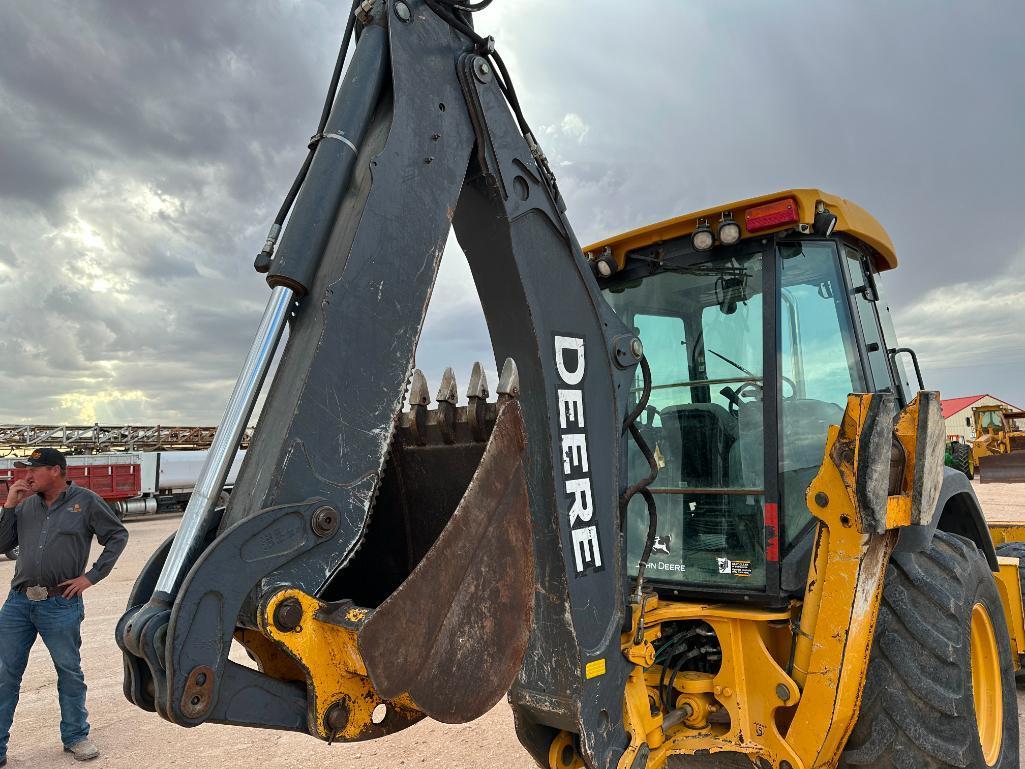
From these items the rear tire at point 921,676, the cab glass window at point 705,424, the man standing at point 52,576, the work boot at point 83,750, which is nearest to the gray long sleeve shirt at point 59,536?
the man standing at point 52,576

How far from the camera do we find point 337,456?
1.84 m

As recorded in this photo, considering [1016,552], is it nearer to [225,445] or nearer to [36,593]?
[225,445]

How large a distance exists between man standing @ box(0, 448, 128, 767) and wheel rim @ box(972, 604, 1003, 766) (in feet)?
15.2

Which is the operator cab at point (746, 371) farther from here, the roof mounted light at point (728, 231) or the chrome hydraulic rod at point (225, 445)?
the chrome hydraulic rod at point (225, 445)

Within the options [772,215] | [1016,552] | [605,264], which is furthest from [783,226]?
[1016,552]

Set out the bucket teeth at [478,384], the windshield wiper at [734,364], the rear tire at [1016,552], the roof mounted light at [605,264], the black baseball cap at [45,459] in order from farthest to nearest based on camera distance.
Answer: the rear tire at [1016,552], the black baseball cap at [45,459], the roof mounted light at [605,264], the windshield wiper at [734,364], the bucket teeth at [478,384]

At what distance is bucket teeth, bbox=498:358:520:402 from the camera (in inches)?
76.8

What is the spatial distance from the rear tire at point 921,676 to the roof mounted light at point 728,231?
1.39m

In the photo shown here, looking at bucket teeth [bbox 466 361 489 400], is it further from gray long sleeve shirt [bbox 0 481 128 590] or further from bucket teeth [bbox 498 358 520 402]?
gray long sleeve shirt [bbox 0 481 128 590]

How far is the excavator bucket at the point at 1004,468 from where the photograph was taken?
17359 mm

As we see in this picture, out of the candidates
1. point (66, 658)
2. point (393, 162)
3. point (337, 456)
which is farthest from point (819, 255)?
point (66, 658)

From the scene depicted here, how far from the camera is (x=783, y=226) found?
3064 millimetres

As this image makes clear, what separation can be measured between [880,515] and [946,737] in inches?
34.7

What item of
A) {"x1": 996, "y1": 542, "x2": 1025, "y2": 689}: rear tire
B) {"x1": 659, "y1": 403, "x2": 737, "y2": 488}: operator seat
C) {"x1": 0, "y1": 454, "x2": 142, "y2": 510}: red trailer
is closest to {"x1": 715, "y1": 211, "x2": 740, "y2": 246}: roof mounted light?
{"x1": 659, "y1": 403, "x2": 737, "y2": 488}: operator seat
